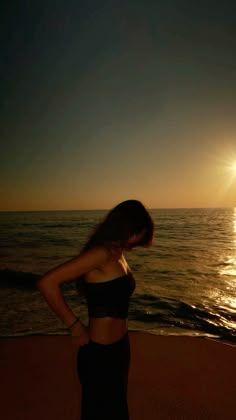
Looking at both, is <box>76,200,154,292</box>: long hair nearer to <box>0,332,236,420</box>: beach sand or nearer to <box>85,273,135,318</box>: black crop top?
<box>85,273,135,318</box>: black crop top

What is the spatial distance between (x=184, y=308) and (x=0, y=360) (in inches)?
190

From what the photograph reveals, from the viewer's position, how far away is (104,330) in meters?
1.77

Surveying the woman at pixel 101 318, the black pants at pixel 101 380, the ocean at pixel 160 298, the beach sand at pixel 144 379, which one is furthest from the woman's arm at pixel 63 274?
the beach sand at pixel 144 379

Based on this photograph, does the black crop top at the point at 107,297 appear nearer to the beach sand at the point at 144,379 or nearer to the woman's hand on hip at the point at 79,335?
the woman's hand on hip at the point at 79,335

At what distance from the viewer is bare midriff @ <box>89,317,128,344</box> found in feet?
5.79

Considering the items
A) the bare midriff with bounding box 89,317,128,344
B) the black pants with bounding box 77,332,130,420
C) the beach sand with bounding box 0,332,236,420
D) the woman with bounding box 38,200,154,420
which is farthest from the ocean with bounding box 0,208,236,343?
the beach sand with bounding box 0,332,236,420

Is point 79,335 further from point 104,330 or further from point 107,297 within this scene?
point 107,297

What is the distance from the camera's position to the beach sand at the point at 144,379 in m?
2.97

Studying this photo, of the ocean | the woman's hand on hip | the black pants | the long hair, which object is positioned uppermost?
the long hair

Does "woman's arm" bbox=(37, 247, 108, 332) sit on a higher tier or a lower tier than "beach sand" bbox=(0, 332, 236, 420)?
higher

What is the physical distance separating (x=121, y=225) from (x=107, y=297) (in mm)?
491

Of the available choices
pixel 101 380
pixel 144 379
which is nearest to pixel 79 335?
pixel 101 380

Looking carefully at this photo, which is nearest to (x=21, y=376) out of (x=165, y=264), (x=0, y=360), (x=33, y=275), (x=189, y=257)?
(x=0, y=360)

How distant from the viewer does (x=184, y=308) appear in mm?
7184
